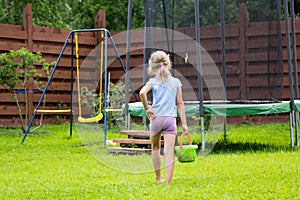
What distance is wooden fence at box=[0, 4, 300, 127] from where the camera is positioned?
23.5 ft

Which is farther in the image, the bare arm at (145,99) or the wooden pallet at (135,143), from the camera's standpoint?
the wooden pallet at (135,143)

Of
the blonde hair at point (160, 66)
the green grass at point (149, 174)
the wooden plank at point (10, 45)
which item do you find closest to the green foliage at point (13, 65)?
the wooden plank at point (10, 45)

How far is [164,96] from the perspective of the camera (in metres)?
4.10

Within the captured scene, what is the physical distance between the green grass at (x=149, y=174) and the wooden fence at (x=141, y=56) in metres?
0.79

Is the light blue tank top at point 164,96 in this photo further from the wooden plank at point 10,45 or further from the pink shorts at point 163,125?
the wooden plank at point 10,45

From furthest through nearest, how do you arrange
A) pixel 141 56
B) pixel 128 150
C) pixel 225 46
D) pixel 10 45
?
pixel 141 56, pixel 10 45, pixel 225 46, pixel 128 150

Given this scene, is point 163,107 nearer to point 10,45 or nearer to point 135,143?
point 135,143

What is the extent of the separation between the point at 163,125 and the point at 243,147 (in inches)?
96.6

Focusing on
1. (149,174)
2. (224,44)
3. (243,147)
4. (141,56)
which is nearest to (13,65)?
(141,56)

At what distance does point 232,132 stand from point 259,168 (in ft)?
10.9

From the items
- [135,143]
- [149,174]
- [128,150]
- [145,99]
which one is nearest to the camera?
[145,99]

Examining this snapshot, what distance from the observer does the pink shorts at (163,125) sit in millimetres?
4074

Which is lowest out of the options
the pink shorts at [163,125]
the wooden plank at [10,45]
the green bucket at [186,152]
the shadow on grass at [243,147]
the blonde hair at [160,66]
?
the shadow on grass at [243,147]

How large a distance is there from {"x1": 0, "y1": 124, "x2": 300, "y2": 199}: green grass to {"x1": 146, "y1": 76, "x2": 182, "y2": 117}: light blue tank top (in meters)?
0.52
